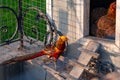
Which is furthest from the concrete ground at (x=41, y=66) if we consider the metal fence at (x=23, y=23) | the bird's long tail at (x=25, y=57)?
the metal fence at (x=23, y=23)

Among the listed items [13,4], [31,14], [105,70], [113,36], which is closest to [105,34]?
[113,36]

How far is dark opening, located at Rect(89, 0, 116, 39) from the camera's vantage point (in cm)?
607

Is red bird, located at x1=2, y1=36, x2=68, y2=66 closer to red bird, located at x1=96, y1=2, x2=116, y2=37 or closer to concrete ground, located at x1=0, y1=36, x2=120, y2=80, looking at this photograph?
concrete ground, located at x1=0, y1=36, x2=120, y2=80

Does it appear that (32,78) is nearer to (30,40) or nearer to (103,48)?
(30,40)

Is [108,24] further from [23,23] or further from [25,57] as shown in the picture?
[23,23]

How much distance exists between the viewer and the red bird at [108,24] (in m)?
6.05

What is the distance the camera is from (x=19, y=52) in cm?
678

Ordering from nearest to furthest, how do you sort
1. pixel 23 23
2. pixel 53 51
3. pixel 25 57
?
1. pixel 53 51
2. pixel 25 57
3. pixel 23 23

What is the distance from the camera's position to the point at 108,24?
239 inches

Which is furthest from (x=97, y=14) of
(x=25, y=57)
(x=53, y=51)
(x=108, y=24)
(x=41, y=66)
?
(x=25, y=57)

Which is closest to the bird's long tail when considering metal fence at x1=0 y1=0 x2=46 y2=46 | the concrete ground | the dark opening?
the concrete ground

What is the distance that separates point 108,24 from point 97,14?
50 cm

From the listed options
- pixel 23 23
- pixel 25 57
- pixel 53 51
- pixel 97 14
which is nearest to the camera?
pixel 53 51

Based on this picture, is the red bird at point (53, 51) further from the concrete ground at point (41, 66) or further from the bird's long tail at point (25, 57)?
the concrete ground at point (41, 66)
